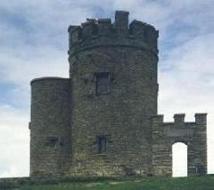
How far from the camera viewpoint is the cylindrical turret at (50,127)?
153 feet

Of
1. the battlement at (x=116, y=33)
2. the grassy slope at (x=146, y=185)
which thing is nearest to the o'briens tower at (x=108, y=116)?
the battlement at (x=116, y=33)

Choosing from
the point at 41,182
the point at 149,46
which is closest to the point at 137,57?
the point at 149,46

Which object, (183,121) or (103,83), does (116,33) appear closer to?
(103,83)

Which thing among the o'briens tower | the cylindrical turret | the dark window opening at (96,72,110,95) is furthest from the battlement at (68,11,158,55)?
the cylindrical turret

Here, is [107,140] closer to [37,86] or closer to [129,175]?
[129,175]

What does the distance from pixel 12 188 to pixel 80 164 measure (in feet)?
20.2

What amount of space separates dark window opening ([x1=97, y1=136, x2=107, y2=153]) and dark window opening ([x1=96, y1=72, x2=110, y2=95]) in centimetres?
279

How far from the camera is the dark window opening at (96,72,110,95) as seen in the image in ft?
151

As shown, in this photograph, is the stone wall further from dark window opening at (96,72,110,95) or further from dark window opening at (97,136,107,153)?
dark window opening at (96,72,110,95)

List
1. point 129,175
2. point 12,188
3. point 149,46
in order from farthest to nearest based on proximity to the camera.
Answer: point 149,46 < point 129,175 < point 12,188

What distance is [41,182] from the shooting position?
41.7 m

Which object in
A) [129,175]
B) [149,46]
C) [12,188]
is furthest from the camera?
[149,46]

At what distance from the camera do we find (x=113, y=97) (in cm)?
4556

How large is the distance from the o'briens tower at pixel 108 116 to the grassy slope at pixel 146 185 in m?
4.37
